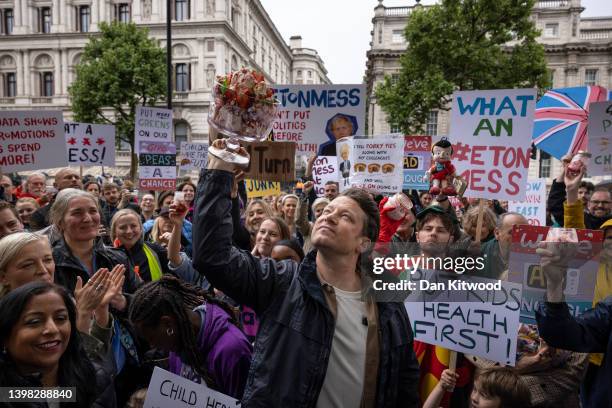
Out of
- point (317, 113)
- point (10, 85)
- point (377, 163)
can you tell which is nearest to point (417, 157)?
point (377, 163)

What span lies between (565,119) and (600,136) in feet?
2.06

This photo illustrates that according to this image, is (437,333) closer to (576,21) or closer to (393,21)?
(393,21)

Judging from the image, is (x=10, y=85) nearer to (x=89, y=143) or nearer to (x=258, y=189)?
(x=89, y=143)

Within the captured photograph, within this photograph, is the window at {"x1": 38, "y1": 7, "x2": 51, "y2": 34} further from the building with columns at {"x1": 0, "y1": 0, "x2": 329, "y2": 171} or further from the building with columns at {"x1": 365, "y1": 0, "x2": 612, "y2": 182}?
the building with columns at {"x1": 365, "y1": 0, "x2": 612, "y2": 182}

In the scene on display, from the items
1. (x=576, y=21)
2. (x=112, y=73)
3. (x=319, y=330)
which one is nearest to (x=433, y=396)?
(x=319, y=330)

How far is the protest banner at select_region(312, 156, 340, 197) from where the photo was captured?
623cm

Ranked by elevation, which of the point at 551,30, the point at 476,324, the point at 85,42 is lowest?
the point at 476,324

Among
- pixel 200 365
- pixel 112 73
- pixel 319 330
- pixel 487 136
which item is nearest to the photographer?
pixel 319 330

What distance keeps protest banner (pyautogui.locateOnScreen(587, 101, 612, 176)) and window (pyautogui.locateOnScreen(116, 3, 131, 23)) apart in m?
43.2

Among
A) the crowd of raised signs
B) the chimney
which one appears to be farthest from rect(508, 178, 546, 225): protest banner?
the chimney

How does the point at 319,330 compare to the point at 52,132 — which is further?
the point at 52,132

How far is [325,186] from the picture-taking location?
20.8 ft

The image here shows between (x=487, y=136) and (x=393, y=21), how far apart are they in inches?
1572

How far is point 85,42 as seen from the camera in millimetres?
39219
